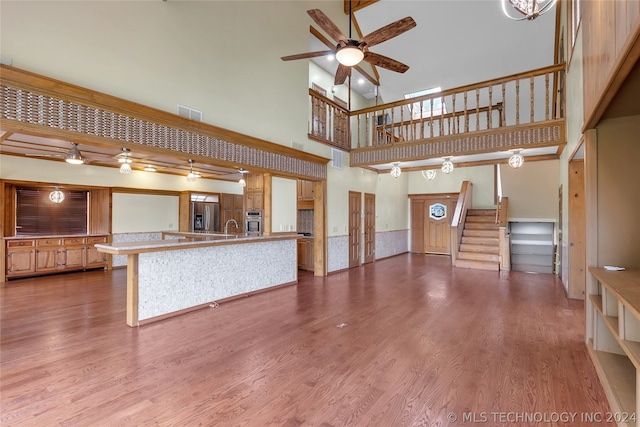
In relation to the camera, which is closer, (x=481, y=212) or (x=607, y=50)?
(x=607, y=50)

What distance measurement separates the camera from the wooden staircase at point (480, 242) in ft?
25.7

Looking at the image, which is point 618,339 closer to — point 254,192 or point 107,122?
point 107,122

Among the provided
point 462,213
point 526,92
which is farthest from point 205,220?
point 526,92

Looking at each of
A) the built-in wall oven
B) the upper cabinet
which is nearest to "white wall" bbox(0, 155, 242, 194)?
the built-in wall oven

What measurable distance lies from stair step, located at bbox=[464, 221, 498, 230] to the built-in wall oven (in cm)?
662

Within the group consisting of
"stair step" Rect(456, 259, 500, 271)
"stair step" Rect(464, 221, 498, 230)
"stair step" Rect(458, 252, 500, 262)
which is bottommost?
"stair step" Rect(456, 259, 500, 271)

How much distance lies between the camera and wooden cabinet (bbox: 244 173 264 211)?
5953 mm

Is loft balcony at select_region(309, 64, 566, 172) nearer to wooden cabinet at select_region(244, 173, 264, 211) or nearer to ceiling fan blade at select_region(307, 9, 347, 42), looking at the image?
wooden cabinet at select_region(244, 173, 264, 211)

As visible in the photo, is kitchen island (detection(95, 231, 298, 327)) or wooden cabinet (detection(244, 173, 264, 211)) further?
wooden cabinet (detection(244, 173, 264, 211))

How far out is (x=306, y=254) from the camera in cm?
758

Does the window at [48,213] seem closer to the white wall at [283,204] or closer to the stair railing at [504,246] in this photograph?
the white wall at [283,204]

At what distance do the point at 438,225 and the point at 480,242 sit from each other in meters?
2.42

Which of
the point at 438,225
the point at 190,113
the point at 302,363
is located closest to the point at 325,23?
the point at 190,113

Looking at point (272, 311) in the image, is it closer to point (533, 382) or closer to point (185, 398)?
point (185, 398)
